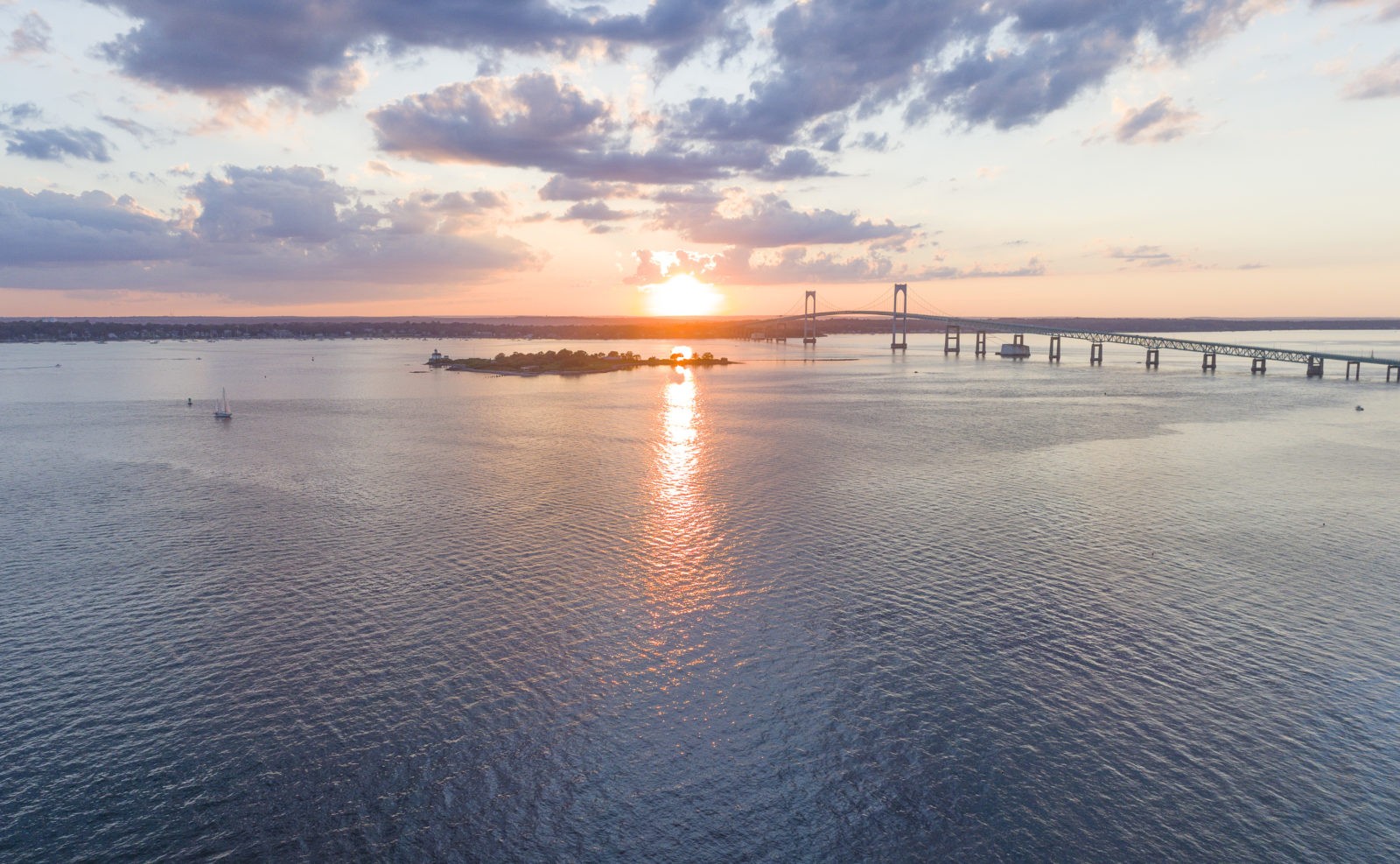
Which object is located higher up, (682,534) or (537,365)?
(537,365)

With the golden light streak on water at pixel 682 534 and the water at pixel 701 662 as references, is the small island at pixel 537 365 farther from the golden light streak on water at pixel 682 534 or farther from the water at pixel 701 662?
the water at pixel 701 662

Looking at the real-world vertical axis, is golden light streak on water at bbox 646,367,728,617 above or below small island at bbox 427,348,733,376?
below

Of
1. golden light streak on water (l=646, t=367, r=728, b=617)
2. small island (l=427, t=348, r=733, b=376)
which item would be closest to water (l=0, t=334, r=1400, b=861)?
golden light streak on water (l=646, t=367, r=728, b=617)

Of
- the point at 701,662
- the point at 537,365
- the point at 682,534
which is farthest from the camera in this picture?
the point at 537,365

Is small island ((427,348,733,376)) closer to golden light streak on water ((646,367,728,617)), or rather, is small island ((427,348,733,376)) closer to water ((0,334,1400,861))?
golden light streak on water ((646,367,728,617))

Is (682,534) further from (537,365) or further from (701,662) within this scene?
(537,365)

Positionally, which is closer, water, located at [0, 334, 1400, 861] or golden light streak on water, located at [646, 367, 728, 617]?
water, located at [0, 334, 1400, 861]

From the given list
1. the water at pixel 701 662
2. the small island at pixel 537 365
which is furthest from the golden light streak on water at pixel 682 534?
the small island at pixel 537 365

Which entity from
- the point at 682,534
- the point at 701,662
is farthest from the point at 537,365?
the point at 701,662

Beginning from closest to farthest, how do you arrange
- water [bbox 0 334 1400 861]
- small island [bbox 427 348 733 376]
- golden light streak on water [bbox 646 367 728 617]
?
water [bbox 0 334 1400 861]
golden light streak on water [bbox 646 367 728 617]
small island [bbox 427 348 733 376]

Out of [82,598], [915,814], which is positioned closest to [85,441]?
[82,598]
